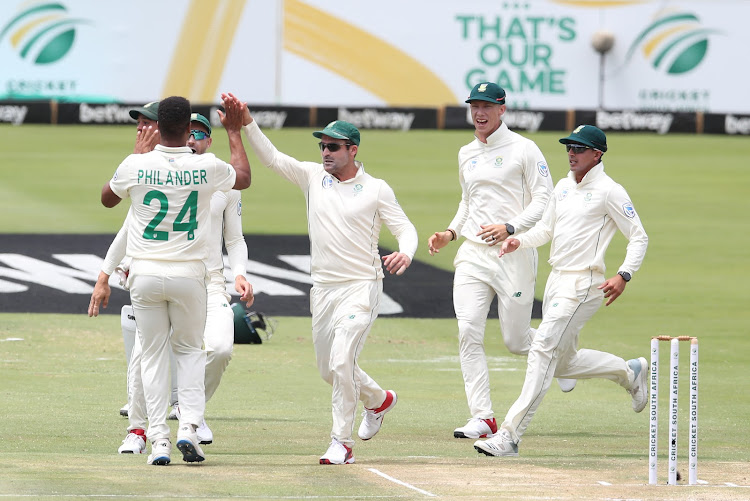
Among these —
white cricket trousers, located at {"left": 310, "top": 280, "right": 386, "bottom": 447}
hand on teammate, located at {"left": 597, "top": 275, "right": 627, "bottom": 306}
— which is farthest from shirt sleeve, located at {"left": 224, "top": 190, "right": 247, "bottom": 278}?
hand on teammate, located at {"left": 597, "top": 275, "right": 627, "bottom": 306}

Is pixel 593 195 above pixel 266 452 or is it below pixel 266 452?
above

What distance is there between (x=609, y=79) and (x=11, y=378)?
30.3 m

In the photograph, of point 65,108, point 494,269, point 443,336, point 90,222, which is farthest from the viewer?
point 65,108

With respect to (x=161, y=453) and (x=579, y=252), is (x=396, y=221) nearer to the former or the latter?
(x=579, y=252)

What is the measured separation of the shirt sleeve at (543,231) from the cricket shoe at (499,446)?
1.26 metres

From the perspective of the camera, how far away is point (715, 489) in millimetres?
6676

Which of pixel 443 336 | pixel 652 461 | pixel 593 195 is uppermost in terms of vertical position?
pixel 593 195

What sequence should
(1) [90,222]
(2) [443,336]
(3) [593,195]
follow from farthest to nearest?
(1) [90,222] < (2) [443,336] < (3) [593,195]

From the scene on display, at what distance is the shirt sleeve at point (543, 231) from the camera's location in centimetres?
876

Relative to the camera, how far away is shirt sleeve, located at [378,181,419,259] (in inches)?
317

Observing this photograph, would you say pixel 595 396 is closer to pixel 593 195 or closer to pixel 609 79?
pixel 593 195

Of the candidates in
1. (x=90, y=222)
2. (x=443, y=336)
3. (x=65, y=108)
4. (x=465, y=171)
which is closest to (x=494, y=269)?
(x=465, y=171)

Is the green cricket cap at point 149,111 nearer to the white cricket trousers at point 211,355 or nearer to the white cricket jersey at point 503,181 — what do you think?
the white cricket trousers at point 211,355

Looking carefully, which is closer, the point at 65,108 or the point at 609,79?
the point at 65,108
